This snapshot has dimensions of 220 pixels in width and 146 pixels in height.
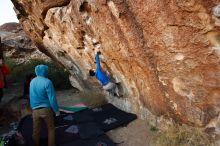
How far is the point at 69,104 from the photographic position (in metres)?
9.95

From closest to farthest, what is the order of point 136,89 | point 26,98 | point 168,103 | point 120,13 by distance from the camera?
point 120,13
point 168,103
point 136,89
point 26,98

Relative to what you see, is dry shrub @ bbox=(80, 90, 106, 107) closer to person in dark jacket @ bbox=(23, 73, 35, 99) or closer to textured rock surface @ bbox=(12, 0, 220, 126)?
textured rock surface @ bbox=(12, 0, 220, 126)

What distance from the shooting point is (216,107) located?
489 cm

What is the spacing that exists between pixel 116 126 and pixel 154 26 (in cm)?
298

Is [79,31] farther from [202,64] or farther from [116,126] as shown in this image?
[202,64]

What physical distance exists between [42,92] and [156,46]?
2.31 meters

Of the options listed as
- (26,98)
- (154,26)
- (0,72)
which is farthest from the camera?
(26,98)

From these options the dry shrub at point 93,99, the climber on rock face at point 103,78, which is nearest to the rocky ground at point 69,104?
the dry shrub at point 93,99

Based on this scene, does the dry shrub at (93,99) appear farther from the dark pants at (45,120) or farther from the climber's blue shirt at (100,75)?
the dark pants at (45,120)

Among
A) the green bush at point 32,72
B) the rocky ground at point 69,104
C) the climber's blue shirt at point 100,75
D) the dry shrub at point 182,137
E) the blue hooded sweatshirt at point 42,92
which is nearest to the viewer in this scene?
the dry shrub at point 182,137

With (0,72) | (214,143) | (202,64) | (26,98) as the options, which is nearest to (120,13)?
(202,64)

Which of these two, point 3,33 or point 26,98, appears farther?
point 3,33

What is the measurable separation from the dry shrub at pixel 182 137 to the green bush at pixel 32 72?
6.79m

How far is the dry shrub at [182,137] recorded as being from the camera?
17.2 ft
